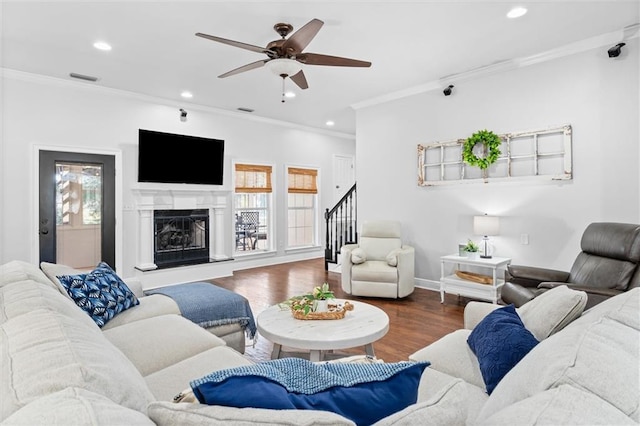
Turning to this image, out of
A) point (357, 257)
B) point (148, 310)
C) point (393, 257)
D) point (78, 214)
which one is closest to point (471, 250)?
point (393, 257)

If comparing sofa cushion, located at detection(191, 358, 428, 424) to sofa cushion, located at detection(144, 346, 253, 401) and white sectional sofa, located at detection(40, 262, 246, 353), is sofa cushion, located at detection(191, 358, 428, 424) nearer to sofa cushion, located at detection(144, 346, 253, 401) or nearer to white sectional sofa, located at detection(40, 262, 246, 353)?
sofa cushion, located at detection(144, 346, 253, 401)

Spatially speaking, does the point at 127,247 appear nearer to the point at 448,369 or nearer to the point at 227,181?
the point at 227,181

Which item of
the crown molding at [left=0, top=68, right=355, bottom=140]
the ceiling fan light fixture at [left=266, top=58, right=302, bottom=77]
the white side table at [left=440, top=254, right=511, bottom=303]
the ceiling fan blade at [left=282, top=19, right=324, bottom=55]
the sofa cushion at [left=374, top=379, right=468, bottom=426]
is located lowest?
the white side table at [left=440, top=254, right=511, bottom=303]

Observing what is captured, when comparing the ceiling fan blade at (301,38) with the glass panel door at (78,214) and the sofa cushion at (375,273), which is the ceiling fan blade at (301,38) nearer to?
the sofa cushion at (375,273)

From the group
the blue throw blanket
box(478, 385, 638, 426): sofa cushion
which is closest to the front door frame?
the blue throw blanket

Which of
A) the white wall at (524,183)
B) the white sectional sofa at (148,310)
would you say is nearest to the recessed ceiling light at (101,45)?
the white sectional sofa at (148,310)

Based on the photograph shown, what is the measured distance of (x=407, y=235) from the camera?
5629mm

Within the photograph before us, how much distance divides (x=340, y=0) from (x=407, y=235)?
3614mm

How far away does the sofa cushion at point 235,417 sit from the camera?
0.66 m

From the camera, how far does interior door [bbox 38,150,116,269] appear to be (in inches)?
192

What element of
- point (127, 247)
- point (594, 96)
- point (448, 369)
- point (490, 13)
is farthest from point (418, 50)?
point (127, 247)

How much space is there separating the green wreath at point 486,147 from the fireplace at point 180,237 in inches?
178

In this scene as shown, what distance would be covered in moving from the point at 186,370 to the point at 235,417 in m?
1.25

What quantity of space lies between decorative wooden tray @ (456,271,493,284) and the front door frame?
503 cm
